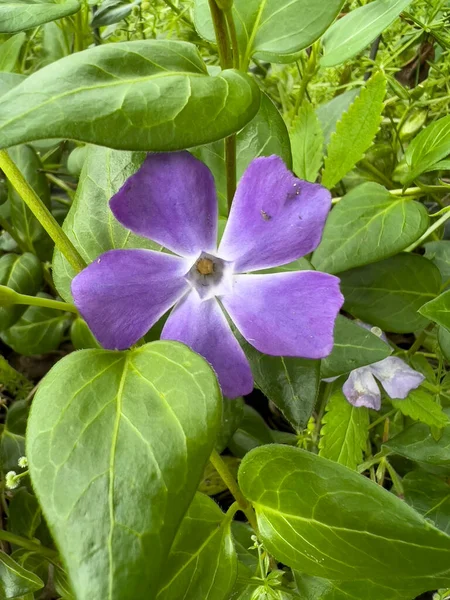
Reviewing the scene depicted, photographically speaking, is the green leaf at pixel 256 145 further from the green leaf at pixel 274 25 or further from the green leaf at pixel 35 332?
the green leaf at pixel 35 332

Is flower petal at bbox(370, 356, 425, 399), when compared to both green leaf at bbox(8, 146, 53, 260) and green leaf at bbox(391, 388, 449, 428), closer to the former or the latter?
green leaf at bbox(391, 388, 449, 428)

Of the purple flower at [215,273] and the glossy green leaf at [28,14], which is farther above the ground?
the glossy green leaf at [28,14]

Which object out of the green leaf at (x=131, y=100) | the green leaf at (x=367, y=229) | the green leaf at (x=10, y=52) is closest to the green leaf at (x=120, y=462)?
the green leaf at (x=131, y=100)

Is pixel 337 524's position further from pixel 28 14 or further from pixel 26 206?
pixel 26 206

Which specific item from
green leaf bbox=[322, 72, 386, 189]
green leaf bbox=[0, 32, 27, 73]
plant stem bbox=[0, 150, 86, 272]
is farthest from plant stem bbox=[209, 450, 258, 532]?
green leaf bbox=[0, 32, 27, 73]

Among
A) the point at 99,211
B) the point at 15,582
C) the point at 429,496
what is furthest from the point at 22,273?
the point at 429,496

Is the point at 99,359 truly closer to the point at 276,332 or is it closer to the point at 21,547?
the point at 276,332
